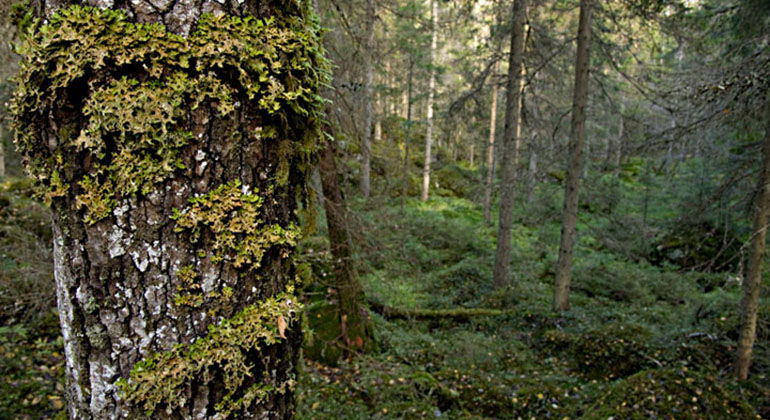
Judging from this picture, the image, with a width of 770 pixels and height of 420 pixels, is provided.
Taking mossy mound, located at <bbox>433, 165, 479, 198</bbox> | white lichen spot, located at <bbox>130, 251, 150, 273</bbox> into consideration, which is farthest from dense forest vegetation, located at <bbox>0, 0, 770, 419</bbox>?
mossy mound, located at <bbox>433, 165, 479, 198</bbox>

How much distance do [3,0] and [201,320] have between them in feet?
10.00

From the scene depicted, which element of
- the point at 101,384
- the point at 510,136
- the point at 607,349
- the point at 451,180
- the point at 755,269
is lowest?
the point at 607,349

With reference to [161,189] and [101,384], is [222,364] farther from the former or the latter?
[161,189]

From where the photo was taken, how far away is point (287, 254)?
115 centimetres

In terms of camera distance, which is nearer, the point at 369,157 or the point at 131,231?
the point at 131,231

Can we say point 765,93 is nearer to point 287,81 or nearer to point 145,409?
point 287,81

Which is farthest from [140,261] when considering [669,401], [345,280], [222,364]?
[345,280]

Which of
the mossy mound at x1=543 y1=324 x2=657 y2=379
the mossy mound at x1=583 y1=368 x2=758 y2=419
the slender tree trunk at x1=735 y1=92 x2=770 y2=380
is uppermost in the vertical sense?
the slender tree trunk at x1=735 y1=92 x2=770 y2=380

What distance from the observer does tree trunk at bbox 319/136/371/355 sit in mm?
4990

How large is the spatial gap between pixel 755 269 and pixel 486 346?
3951mm

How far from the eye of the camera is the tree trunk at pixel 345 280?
499cm

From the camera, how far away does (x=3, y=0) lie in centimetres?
257

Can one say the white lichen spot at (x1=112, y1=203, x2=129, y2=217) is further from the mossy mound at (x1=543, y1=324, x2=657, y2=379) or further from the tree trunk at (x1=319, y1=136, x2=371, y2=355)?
the mossy mound at (x1=543, y1=324, x2=657, y2=379)

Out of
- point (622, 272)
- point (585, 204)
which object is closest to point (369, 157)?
point (622, 272)
